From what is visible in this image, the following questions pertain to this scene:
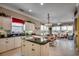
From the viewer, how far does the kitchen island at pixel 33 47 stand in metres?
3.11

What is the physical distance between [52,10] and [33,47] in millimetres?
1135

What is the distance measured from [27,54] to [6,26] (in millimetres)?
1086

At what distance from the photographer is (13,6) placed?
321 centimetres

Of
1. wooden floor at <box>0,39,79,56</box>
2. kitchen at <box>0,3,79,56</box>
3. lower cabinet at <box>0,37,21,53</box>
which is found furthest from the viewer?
lower cabinet at <box>0,37,21,53</box>

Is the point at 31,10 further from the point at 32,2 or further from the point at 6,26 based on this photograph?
the point at 6,26

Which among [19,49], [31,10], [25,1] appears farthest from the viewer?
[19,49]

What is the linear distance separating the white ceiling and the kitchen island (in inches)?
27.4

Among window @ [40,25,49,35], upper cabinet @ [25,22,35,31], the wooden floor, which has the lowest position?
the wooden floor

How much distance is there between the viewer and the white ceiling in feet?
10.2

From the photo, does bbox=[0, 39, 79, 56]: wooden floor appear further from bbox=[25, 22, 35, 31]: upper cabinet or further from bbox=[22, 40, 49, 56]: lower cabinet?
bbox=[25, 22, 35, 31]: upper cabinet

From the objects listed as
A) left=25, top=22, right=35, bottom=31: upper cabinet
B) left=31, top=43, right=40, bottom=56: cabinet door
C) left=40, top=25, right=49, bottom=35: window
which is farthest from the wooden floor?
left=25, top=22, right=35, bottom=31: upper cabinet

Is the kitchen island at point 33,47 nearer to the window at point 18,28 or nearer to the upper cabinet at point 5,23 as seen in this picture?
the window at point 18,28

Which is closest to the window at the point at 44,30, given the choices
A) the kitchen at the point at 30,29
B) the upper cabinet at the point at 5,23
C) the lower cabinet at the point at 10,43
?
the kitchen at the point at 30,29

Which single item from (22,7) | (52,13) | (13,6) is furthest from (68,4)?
(13,6)
